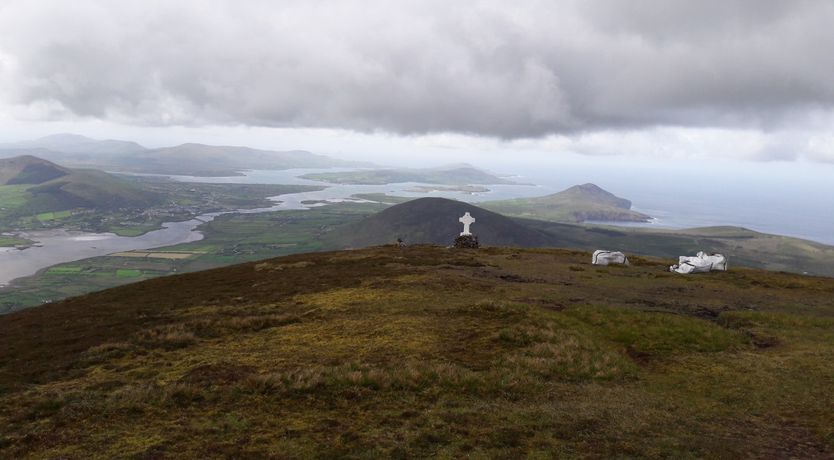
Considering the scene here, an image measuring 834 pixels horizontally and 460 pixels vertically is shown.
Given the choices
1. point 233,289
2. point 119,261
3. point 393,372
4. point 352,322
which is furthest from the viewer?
point 119,261

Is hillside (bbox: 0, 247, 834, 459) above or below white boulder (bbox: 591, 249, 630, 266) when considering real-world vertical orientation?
below

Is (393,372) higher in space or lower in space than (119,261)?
higher

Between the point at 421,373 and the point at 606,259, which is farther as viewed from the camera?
the point at 606,259

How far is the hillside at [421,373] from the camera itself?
12.4 metres

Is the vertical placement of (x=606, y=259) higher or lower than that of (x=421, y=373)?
higher

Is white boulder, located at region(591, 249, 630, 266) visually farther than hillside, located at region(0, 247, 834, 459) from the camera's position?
Yes

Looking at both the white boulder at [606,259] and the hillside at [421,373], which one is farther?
the white boulder at [606,259]

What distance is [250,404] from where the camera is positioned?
14.6 metres

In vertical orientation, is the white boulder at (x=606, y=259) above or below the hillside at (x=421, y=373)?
above

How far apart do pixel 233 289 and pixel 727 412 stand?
100 ft

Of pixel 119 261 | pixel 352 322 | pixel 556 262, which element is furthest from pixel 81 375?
pixel 119 261

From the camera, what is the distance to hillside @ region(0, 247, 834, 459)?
1241cm

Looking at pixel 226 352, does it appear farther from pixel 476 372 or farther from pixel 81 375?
pixel 476 372

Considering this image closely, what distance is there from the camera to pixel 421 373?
16.8 meters
